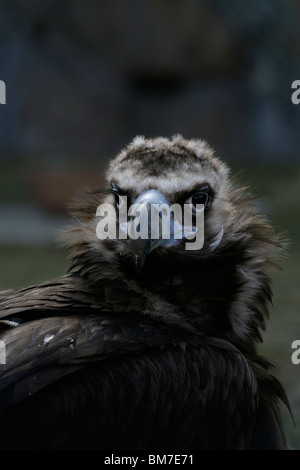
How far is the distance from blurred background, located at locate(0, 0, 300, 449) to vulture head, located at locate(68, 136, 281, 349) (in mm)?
8919

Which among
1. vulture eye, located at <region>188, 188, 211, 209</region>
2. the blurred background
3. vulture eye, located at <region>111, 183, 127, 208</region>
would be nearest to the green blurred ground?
vulture eye, located at <region>188, 188, 211, 209</region>

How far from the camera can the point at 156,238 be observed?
2.76 meters

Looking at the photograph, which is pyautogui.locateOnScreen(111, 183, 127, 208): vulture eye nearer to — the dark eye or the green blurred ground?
the dark eye

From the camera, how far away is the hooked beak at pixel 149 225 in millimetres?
2707

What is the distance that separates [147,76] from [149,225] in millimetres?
9907

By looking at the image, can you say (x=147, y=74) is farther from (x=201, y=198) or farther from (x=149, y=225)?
(x=149, y=225)

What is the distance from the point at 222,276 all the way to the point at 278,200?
272 inches

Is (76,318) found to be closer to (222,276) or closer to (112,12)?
(222,276)

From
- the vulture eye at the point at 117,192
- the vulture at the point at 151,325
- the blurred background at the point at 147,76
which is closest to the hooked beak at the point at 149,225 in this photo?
the vulture at the point at 151,325

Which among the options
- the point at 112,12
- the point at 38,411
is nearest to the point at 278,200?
the point at 112,12

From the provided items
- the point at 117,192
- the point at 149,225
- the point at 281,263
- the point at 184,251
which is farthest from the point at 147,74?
the point at 149,225

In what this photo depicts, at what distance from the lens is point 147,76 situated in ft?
40.8

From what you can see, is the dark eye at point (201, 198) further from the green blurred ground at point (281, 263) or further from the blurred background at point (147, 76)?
the blurred background at point (147, 76)

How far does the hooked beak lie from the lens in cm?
271
